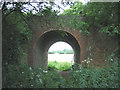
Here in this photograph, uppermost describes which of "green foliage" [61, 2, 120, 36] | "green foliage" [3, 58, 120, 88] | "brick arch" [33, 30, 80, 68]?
"green foliage" [61, 2, 120, 36]

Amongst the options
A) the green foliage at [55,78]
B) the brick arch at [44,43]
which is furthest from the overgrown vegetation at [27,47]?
the brick arch at [44,43]

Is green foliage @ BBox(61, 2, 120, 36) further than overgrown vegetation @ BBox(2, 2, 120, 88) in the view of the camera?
Yes

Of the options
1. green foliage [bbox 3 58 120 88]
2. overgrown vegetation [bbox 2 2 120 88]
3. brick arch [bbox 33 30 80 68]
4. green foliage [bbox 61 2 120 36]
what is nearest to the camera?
overgrown vegetation [bbox 2 2 120 88]

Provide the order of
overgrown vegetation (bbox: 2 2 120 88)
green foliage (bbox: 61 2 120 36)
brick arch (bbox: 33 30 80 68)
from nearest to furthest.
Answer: overgrown vegetation (bbox: 2 2 120 88), green foliage (bbox: 61 2 120 36), brick arch (bbox: 33 30 80 68)

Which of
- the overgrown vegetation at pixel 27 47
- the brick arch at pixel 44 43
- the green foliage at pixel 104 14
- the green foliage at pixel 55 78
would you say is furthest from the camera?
the brick arch at pixel 44 43

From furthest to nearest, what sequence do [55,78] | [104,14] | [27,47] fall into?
[104,14] < [27,47] < [55,78]

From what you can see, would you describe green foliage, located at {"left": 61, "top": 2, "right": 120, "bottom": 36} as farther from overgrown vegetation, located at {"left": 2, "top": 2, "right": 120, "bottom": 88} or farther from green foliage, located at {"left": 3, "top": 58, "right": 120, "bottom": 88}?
green foliage, located at {"left": 3, "top": 58, "right": 120, "bottom": 88}

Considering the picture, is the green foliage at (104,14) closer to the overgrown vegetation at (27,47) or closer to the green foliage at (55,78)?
the overgrown vegetation at (27,47)

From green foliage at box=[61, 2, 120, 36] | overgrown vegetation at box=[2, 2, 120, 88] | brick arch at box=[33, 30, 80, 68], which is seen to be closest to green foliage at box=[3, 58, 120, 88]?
overgrown vegetation at box=[2, 2, 120, 88]

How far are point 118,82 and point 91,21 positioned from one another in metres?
3.36

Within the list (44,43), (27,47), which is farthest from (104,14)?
(44,43)

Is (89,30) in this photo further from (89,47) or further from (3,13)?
(3,13)

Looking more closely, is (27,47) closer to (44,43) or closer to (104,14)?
(104,14)

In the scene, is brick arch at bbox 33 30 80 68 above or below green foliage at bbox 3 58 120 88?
above
